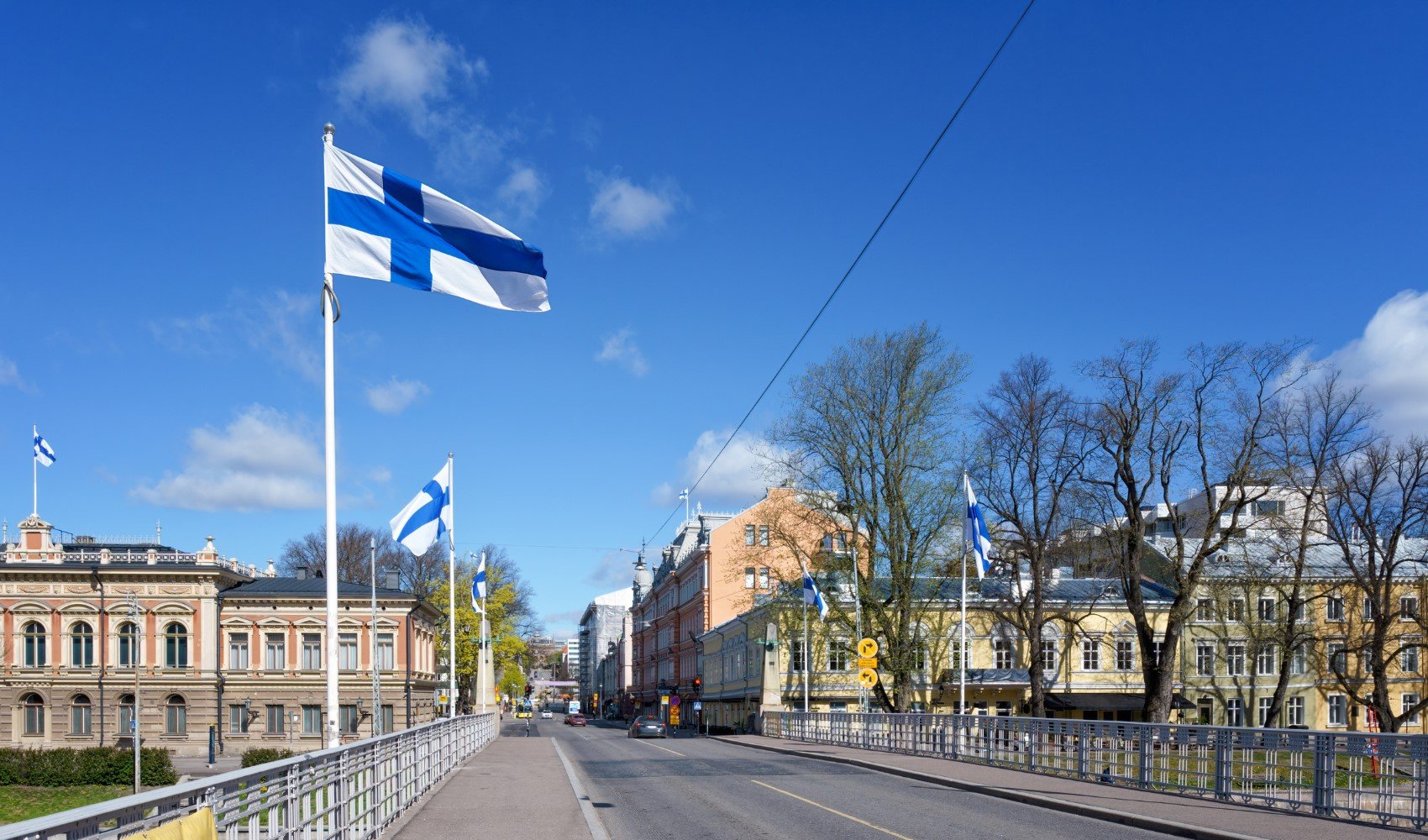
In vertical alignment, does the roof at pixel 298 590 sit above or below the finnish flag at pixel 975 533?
below

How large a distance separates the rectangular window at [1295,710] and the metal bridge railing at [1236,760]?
4102cm

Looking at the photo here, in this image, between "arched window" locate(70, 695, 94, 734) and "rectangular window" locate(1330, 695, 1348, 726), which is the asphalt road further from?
"rectangular window" locate(1330, 695, 1348, 726)

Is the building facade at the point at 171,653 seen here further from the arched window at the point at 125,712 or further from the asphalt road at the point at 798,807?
the asphalt road at the point at 798,807

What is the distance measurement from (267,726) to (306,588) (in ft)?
23.8

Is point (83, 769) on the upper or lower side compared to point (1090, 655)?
lower

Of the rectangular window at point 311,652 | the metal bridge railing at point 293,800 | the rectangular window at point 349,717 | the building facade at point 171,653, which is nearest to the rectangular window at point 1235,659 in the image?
the building facade at point 171,653

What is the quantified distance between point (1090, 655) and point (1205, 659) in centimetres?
621

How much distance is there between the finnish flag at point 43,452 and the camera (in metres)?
61.0

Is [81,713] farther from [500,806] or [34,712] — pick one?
[500,806]

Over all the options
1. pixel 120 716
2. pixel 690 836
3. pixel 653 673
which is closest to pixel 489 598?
pixel 120 716

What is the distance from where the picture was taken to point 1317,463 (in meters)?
45.8

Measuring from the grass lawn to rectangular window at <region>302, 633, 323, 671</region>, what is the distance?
20767 mm

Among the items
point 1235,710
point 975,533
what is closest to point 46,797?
point 975,533

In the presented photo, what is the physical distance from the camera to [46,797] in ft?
126
